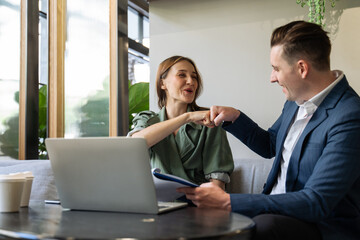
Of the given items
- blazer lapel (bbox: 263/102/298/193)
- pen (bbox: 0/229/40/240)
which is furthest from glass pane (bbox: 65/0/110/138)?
pen (bbox: 0/229/40/240)

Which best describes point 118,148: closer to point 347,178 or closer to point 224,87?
point 347,178

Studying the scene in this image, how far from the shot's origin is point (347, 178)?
135 centimetres

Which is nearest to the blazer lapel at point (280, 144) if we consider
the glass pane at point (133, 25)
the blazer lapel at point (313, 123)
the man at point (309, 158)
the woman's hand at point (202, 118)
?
the man at point (309, 158)

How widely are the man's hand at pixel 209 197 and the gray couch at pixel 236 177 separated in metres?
0.94

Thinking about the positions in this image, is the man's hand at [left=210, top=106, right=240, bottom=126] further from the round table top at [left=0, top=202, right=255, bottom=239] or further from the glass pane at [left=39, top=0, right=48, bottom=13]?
the glass pane at [left=39, top=0, right=48, bottom=13]

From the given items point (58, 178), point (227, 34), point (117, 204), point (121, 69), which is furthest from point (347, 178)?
point (121, 69)

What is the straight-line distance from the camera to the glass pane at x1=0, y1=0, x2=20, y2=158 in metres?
3.61

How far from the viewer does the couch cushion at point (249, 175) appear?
226 cm

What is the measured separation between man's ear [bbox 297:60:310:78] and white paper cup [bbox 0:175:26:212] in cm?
106

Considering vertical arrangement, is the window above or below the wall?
above

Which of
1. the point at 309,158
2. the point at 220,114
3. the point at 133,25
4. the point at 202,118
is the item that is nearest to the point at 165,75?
the point at 202,118

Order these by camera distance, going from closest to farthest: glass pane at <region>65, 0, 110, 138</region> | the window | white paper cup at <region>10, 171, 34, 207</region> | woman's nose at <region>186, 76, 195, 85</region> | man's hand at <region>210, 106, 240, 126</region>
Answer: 1. white paper cup at <region>10, 171, 34, 207</region>
2. man's hand at <region>210, 106, 240, 126</region>
3. woman's nose at <region>186, 76, 195, 85</region>
4. glass pane at <region>65, 0, 110, 138</region>
5. the window

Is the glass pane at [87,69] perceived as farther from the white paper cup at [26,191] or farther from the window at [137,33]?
the white paper cup at [26,191]

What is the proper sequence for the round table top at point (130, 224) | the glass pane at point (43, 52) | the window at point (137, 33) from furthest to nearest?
the window at point (137, 33) → the glass pane at point (43, 52) → the round table top at point (130, 224)
